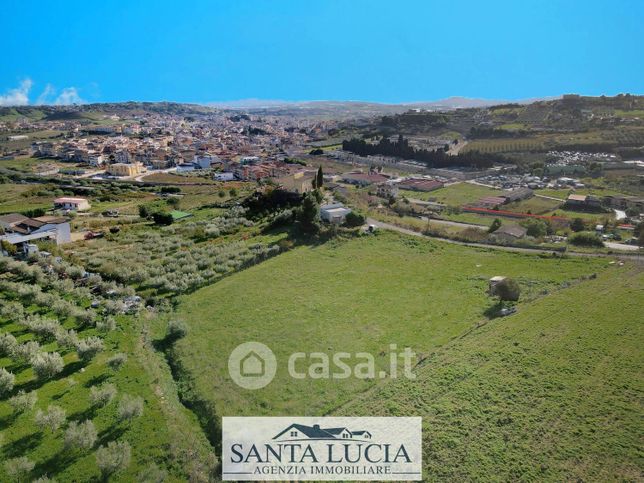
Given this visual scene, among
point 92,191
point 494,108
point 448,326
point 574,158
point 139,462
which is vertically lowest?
point 139,462

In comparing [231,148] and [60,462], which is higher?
[231,148]

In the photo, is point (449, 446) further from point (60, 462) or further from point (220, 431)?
point (60, 462)

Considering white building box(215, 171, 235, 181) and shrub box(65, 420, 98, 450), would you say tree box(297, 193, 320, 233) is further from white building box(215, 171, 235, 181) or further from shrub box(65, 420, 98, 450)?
white building box(215, 171, 235, 181)

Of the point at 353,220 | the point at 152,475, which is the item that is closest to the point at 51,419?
the point at 152,475

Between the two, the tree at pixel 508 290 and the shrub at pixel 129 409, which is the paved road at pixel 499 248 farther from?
the shrub at pixel 129 409

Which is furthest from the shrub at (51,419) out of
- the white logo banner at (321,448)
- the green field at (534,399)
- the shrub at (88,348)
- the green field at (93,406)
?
the green field at (534,399)

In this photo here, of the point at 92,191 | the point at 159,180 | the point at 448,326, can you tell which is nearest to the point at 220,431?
the point at 448,326

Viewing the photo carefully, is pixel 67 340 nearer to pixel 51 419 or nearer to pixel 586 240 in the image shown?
pixel 51 419
